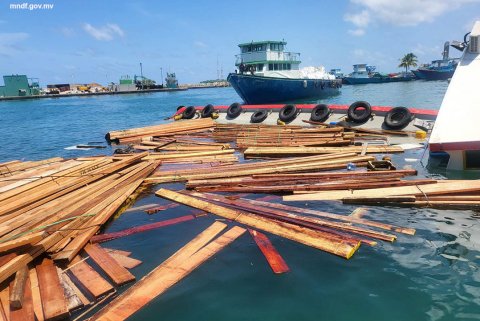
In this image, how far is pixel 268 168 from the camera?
9.74 metres

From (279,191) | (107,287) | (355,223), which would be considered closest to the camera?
(107,287)

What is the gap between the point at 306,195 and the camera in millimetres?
7750

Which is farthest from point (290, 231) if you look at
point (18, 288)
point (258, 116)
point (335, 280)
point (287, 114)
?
point (258, 116)

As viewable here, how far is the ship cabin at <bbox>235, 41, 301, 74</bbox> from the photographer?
39.0m

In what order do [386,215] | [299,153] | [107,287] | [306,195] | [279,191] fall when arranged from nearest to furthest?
[107,287]
[386,215]
[306,195]
[279,191]
[299,153]

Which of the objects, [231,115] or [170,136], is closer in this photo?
[170,136]

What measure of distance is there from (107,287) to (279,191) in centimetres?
492

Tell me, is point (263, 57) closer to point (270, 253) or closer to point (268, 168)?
point (268, 168)

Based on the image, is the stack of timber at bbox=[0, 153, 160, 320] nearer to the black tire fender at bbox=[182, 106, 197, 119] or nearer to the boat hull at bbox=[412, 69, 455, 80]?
the black tire fender at bbox=[182, 106, 197, 119]

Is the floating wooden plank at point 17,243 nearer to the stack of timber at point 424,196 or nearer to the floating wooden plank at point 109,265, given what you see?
the floating wooden plank at point 109,265

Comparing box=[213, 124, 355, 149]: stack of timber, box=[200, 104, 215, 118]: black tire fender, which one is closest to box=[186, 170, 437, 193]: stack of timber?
box=[213, 124, 355, 149]: stack of timber

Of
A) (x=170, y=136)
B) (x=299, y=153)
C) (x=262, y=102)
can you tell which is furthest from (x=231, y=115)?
(x=262, y=102)

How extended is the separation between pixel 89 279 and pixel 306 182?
18.7ft

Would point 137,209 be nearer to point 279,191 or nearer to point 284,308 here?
point 279,191
